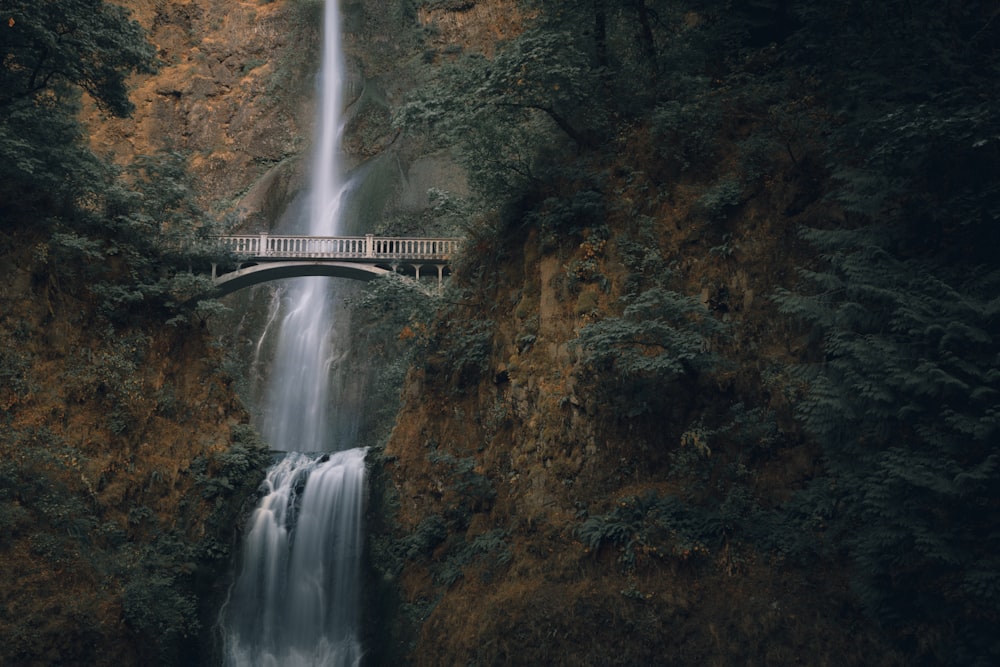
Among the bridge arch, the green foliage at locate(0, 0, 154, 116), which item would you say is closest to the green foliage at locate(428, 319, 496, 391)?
the bridge arch

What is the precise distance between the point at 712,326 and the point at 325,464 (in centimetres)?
1187

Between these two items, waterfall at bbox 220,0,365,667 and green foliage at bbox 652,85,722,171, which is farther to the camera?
waterfall at bbox 220,0,365,667

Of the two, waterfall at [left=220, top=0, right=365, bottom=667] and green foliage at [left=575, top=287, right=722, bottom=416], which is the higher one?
green foliage at [left=575, top=287, right=722, bottom=416]

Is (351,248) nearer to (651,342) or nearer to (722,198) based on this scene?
(722,198)

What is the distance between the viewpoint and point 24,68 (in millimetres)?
18906

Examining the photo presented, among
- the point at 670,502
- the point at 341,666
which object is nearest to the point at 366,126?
the point at 341,666

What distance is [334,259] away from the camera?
28359 mm

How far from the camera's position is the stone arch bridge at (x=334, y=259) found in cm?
2745

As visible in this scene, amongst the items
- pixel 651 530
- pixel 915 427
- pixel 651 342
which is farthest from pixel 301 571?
pixel 915 427

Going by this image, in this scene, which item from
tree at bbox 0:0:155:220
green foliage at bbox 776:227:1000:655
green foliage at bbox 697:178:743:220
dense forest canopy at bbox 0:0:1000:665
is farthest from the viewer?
tree at bbox 0:0:155:220

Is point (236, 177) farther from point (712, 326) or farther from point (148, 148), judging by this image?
point (712, 326)

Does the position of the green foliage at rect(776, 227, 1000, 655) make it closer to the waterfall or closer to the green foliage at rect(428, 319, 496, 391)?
the green foliage at rect(428, 319, 496, 391)

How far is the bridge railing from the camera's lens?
1081 inches

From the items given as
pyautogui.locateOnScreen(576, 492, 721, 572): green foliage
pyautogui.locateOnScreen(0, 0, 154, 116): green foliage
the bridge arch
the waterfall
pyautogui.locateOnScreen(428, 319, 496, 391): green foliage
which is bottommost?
the waterfall
